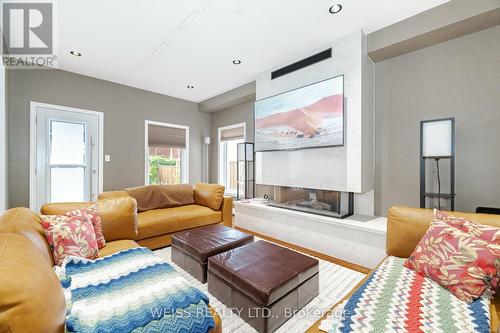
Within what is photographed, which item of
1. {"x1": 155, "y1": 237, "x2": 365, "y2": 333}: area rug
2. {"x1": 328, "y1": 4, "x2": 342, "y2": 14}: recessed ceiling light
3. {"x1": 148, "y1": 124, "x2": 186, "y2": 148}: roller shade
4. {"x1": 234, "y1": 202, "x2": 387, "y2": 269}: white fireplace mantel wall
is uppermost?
{"x1": 328, "y1": 4, "x2": 342, "y2": 14}: recessed ceiling light

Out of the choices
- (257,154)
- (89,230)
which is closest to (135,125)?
(257,154)

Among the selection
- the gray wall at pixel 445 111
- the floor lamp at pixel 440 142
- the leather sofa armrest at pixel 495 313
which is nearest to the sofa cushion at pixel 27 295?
the leather sofa armrest at pixel 495 313

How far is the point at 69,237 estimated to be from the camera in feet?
5.27

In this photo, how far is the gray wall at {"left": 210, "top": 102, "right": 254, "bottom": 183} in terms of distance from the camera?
464 cm

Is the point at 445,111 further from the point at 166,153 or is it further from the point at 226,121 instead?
the point at 166,153

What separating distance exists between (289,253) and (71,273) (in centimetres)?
160

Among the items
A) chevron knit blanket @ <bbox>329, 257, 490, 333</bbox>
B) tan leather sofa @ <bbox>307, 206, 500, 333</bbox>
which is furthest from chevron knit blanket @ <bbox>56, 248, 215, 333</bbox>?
tan leather sofa @ <bbox>307, 206, 500, 333</bbox>

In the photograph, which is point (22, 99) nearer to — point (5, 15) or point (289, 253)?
point (5, 15)

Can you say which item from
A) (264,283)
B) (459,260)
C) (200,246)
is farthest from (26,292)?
(459,260)

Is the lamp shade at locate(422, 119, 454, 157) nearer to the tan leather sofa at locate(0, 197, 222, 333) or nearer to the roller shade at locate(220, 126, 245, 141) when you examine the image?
the tan leather sofa at locate(0, 197, 222, 333)

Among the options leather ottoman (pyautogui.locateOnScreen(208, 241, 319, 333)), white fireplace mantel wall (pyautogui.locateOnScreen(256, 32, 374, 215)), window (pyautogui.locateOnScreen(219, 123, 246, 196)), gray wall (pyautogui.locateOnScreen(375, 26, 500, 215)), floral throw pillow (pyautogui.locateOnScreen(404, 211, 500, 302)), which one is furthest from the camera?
window (pyautogui.locateOnScreen(219, 123, 246, 196))

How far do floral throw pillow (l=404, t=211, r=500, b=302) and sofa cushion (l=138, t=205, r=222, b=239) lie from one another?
2502mm

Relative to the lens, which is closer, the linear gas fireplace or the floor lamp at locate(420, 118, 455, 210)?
the floor lamp at locate(420, 118, 455, 210)

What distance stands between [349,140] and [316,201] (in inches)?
38.3
